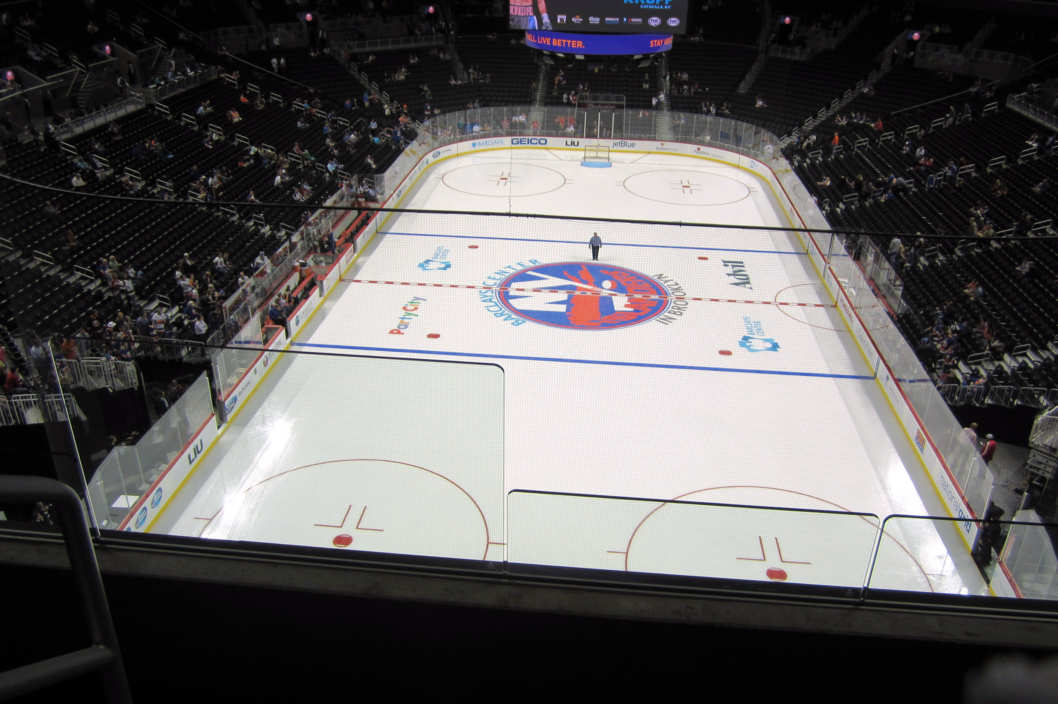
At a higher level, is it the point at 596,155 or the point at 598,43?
the point at 598,43

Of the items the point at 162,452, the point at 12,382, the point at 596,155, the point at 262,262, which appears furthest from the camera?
the point at 596,155

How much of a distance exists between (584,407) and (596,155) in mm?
18643

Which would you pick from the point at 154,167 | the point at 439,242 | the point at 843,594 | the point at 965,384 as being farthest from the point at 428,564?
the point at 154,167

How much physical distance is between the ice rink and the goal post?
0.67 m

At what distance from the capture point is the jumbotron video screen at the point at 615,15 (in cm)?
2603

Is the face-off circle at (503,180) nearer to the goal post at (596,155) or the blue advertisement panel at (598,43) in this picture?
the goal post at (596,155)

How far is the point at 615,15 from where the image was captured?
86.0 feet

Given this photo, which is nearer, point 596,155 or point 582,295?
point 582,295

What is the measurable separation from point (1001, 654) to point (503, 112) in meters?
29.1

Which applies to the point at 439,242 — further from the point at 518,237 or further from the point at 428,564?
the point at 428,564

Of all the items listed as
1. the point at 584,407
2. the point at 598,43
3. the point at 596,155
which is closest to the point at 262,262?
the point at 584,407

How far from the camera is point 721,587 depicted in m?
2.25

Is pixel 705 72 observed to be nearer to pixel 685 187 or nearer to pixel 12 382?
pixel 685 187

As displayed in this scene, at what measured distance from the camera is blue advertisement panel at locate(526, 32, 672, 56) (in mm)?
28312
